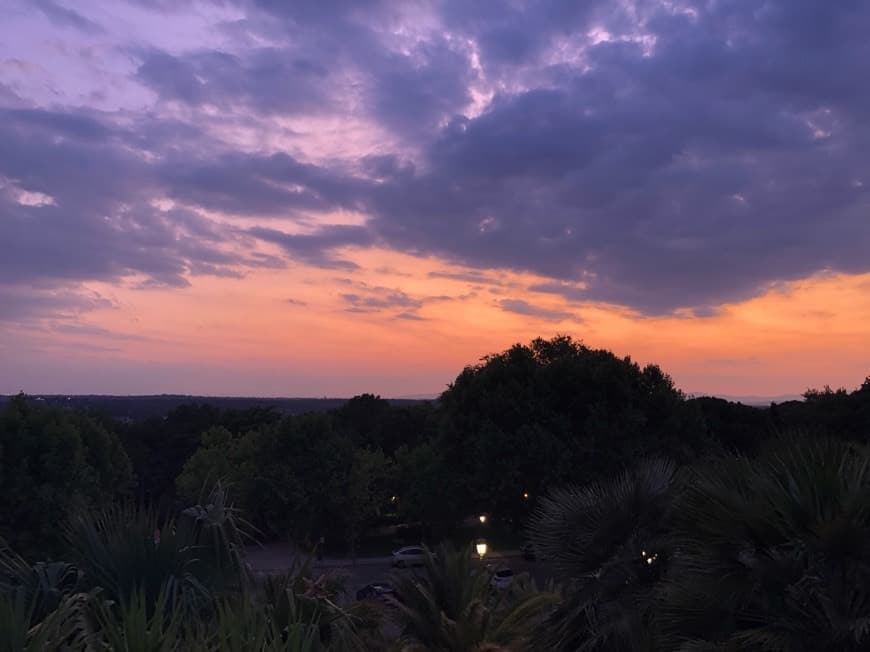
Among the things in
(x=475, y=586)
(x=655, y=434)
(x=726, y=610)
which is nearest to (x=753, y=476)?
(x=726, y=610)

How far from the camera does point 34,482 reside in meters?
30.9

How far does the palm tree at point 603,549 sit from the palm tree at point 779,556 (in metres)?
1.99

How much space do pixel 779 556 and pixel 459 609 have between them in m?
6.44

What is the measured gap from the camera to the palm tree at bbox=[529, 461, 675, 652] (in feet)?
29.4

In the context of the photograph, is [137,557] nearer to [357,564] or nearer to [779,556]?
[779,556]

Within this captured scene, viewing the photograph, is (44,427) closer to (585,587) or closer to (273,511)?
(273,511)

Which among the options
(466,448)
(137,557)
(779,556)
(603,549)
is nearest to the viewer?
(779,556)

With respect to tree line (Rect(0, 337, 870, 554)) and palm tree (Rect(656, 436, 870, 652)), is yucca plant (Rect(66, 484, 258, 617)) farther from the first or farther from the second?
tree line (Rect(0, 337, 870, 554))

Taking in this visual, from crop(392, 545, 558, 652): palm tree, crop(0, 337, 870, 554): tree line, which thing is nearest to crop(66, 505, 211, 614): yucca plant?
crop(392, 545, 558, 652): palm tree

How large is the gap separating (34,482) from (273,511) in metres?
11.3

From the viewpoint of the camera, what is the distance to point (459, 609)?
11711 mm

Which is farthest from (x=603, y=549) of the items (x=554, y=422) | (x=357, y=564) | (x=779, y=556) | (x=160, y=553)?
(x=357, y=564)

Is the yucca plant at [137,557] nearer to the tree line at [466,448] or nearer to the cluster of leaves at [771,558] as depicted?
the cluster of leaves at [771,558]

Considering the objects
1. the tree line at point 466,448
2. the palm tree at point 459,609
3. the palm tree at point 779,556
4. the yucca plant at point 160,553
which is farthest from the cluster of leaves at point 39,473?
the palm tree at point 779,556
